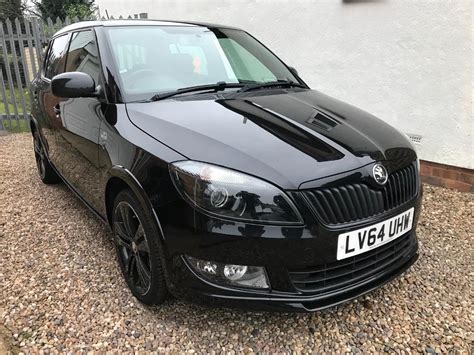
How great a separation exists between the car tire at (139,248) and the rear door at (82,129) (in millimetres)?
394

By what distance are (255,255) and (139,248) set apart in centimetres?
82

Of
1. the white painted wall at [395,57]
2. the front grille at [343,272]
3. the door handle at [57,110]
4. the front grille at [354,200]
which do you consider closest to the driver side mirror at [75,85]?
the door handle at [57,110]

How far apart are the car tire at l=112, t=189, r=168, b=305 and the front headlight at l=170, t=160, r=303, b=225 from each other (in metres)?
0.37

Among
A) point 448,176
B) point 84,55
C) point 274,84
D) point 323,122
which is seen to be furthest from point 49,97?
point 448,176

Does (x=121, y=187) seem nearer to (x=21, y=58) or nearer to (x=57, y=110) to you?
(x=57, y=110)

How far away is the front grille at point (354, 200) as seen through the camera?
1.95m

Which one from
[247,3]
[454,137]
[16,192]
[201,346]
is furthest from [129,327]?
[247,3]

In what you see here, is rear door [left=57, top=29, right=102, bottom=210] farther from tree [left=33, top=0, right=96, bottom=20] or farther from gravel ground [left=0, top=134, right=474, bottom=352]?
tree [left=33, top=0, right=96, bottom=20]

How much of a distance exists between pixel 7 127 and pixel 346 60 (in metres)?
6.48

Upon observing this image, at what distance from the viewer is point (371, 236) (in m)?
2.09

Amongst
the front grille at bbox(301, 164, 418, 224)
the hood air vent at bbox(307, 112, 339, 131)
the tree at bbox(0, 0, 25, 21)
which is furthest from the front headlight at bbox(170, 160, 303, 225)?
the tree at bbox(0, 0, 25, 21)

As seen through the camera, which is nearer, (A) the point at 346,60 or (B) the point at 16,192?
(B) the point at 16,192

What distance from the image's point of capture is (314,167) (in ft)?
6.60

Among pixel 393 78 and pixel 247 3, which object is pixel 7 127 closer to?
pixel 247 3
